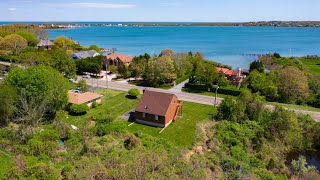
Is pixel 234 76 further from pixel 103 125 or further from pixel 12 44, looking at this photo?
pixel 12 44

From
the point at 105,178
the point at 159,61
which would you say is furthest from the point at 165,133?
the point at 159,61

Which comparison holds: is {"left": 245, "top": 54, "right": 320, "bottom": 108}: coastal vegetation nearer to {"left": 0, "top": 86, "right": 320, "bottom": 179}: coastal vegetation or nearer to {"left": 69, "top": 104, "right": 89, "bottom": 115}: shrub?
{"left": 0, "top": 86, "right": 320, "bottom": 179}: coastal vegetation

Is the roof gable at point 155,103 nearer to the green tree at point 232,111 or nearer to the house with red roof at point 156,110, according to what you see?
the house with red roof at point 156,110

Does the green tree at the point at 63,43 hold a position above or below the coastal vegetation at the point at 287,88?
above

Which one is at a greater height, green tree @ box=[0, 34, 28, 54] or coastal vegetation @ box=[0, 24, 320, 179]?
green tree @ box=[0, 34, 28, 54]

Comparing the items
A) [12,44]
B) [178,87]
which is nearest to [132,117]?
[178,87]

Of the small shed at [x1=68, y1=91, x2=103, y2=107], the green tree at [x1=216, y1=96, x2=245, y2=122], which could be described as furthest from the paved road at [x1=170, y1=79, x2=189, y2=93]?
the green tree at [x1=216, y1=96, x2=245, y2=122]

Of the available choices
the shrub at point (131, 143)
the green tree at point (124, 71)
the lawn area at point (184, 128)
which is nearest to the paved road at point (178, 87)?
the lawn area at point (184, 128)
